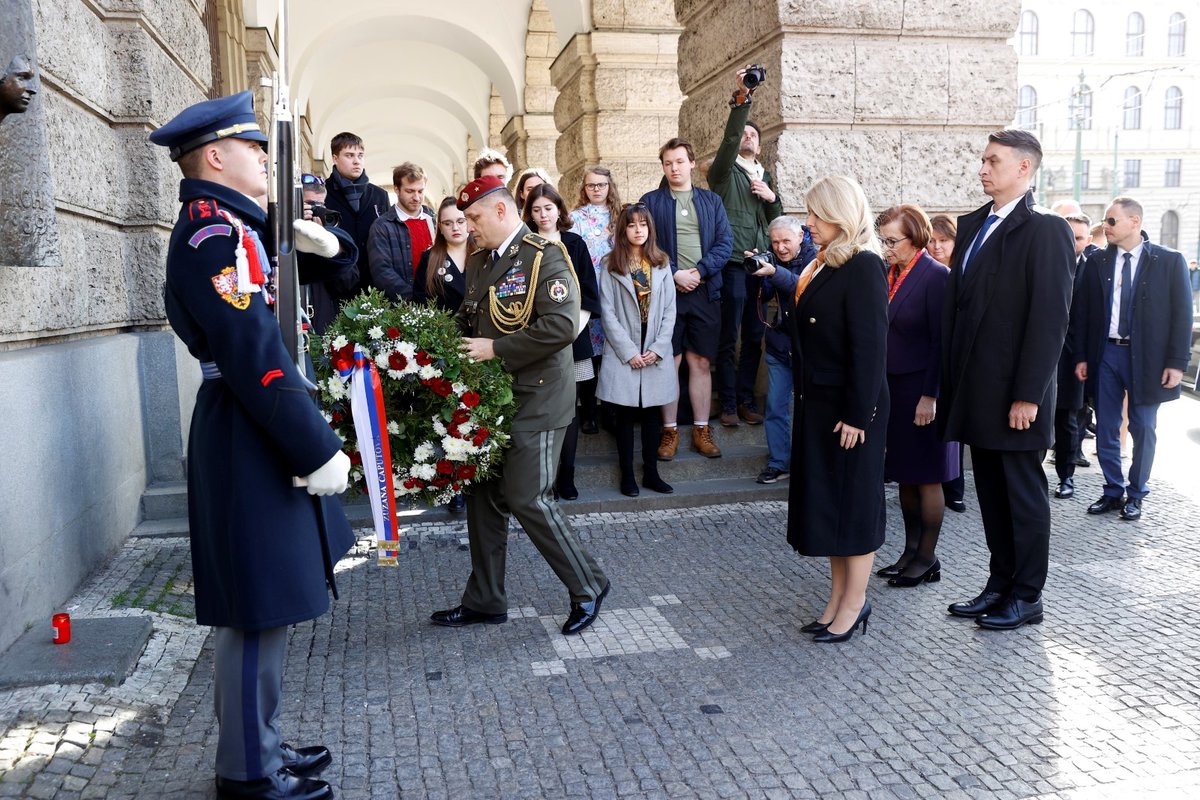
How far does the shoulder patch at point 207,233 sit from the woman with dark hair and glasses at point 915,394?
3344mm

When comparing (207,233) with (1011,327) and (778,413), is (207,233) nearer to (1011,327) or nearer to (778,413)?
(1011,327)

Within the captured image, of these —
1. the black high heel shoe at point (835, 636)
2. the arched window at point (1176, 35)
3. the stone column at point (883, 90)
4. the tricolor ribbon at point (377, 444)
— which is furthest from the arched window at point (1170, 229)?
the tricolor ribbon at point (377, 444)

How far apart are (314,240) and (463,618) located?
1924 mm

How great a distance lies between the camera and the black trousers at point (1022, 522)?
4.46 metres

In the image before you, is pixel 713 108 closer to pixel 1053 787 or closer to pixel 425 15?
pixel 1053 787

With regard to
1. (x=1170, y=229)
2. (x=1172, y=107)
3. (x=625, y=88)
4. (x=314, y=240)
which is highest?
(x=1172, y=107)

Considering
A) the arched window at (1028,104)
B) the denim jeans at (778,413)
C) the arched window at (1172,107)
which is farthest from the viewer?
the arched window at (1172,107)

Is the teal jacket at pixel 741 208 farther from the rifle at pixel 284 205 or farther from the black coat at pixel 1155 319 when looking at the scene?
the rifle at pixel 284 205

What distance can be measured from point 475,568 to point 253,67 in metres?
9.29

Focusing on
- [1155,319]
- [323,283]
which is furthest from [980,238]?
[323,283]

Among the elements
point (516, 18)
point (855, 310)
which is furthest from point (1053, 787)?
point (516, 18)

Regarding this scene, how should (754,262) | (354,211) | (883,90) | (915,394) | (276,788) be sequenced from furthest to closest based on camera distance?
(883,90), (354,211), (754,262), (915,394), (276,788)

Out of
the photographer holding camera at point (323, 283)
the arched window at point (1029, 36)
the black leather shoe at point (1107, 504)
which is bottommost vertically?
the black leather shoe at point (1107, 504)

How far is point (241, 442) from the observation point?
2830 millimetres
